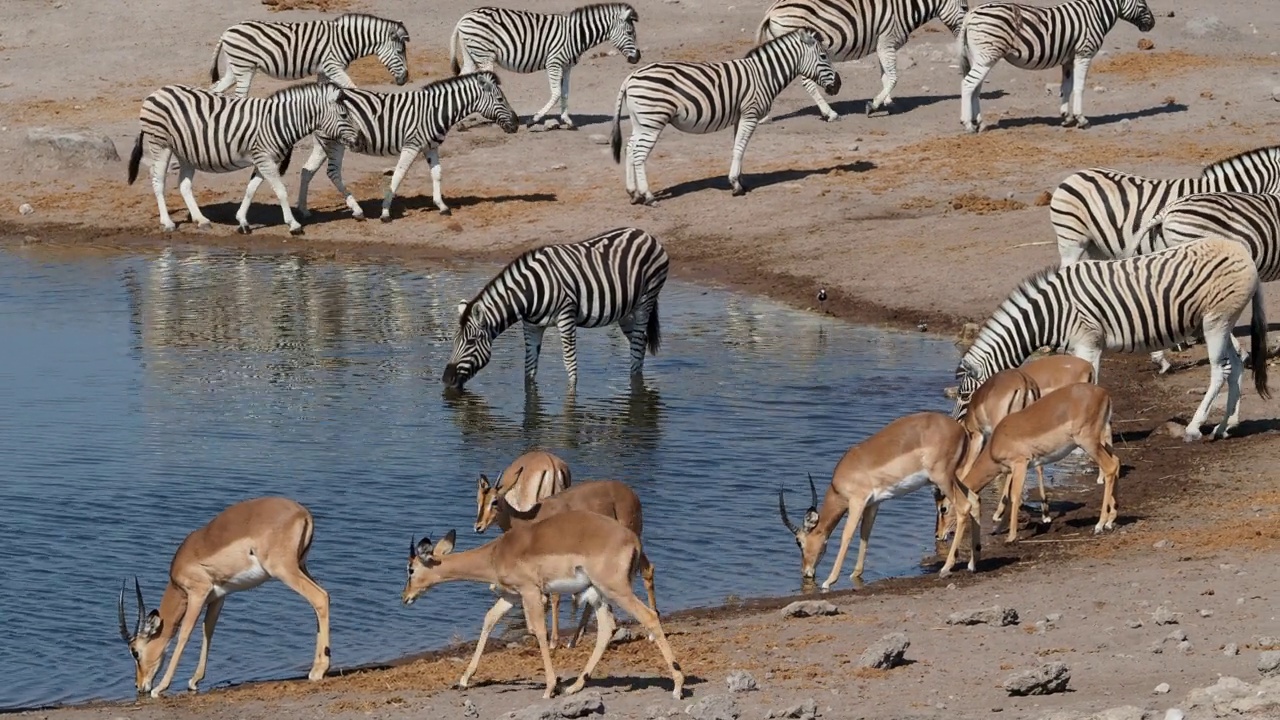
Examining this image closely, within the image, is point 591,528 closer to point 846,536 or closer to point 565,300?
point 846,536

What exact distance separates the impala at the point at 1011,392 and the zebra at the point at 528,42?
1617 centimetres

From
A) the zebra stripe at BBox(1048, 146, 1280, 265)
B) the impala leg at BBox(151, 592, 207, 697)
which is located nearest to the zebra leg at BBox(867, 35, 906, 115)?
the zebra stripe at BBox(1048, 146, 1280, 265)

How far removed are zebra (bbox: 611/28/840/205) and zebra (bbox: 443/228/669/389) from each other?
724 centimetres

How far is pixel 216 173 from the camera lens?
2789 cm

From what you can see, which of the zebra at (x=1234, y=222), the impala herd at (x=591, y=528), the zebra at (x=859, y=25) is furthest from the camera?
the zebra at (x=859, y=25)

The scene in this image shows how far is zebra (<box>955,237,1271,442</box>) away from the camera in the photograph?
15.1 metres

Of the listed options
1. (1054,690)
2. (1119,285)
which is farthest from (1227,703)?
(1119,285)

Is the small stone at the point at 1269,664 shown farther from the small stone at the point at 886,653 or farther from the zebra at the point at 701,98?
the zebra at the point at 701,98

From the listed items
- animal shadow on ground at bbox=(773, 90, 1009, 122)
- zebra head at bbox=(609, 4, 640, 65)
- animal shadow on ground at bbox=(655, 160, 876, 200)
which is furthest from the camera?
zebra head at bbox=(609, 4, 640, 65)

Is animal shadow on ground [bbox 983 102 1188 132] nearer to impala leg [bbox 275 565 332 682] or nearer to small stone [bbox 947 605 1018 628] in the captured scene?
small stone [bbox 947 605 1018 628]

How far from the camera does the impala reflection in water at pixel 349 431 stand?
11.8 metres

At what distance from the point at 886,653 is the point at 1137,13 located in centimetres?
2391

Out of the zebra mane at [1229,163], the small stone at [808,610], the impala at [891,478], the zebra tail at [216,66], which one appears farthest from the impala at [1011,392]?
the zebra tail at [216,66]

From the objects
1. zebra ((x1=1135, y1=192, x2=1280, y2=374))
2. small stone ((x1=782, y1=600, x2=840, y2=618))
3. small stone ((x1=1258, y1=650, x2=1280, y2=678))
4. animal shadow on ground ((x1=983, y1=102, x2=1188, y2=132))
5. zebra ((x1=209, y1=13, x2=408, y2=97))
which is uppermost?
zebra ((x1=209, y1=13, x2=408, y2=97))
